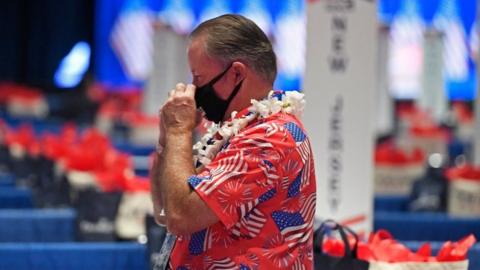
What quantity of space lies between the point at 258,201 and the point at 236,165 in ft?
0.36

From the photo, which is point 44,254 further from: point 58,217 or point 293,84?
point 293,84

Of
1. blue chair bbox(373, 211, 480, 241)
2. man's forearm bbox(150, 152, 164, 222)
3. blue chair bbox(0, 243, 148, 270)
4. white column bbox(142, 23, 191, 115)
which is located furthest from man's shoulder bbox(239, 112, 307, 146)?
white column bbox(142, 23, 191, 115)

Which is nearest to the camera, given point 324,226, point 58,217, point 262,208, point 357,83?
point 262,208

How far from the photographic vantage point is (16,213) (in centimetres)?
707

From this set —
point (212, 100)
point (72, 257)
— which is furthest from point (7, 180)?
point (212, 100)

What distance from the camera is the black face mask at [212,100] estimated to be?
360cm

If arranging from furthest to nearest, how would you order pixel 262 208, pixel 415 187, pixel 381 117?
pixel 381 117 → pixel 415 187 → pixel 262 208

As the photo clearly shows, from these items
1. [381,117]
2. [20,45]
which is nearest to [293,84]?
[20,45]

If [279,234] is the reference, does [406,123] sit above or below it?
below

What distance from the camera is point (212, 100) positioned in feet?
11.9

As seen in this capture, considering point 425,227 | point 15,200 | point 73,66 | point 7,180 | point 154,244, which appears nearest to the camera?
point 154,244

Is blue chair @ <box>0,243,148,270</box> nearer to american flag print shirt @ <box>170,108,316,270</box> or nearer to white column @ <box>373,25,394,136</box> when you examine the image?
american flag print shirt @ <box>170,108,316,270</box>

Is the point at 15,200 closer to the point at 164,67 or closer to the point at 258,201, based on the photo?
the point at 258,201

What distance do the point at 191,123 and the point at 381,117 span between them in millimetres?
14131
